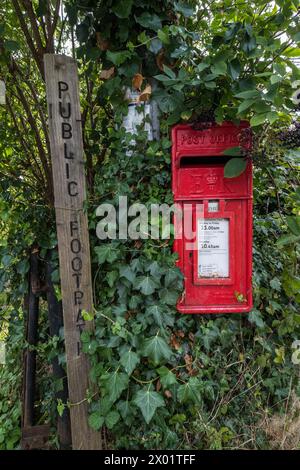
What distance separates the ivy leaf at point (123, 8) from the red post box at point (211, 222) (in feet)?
1.88

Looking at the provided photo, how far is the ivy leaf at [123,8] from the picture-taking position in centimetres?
151

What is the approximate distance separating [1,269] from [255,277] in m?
1.51

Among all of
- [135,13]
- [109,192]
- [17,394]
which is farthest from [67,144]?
[17,394]

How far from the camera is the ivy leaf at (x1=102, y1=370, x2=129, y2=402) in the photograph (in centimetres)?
151

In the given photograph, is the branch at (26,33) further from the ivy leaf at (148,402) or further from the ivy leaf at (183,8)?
the ivy leaf at (148,402)

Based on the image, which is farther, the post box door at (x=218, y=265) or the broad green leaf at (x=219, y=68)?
the post box door at (x=218, y=265)

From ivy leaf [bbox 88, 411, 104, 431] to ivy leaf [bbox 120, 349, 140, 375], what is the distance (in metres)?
0.32

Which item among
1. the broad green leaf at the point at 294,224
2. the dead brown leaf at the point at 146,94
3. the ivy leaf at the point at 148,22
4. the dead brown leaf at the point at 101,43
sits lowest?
the broad green leaf at the point at 294,224

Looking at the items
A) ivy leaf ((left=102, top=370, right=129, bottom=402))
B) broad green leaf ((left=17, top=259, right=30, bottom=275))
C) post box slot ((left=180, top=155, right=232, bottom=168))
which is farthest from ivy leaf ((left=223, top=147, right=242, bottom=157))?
broad green leaf ((left=17, top=259, right=30, bottom=275))

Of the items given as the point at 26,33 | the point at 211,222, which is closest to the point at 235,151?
the point at 211,222

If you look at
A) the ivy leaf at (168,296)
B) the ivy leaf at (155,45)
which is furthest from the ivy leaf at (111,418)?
the ivy leaf at (155,45)

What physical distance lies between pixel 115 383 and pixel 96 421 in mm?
245

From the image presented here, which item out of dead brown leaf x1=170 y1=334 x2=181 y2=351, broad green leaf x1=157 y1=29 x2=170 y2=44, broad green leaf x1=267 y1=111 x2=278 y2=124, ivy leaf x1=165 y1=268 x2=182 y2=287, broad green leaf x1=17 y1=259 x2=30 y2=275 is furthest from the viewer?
broad green leaf x1=17 y1=259 x2=30 y2=275

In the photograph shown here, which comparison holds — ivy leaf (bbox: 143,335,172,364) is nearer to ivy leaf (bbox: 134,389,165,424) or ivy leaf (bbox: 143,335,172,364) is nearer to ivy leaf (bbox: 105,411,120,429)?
ivy leaf (bbox: 134,389,165,424)
